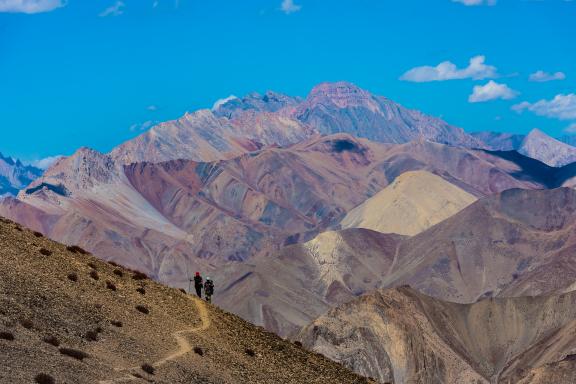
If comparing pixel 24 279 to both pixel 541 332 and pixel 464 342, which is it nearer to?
pixel 464 342

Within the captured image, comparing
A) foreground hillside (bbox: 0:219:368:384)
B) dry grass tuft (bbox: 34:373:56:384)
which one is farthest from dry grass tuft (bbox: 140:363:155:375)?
dry grass tuft (bbox: 34:373:56:384)

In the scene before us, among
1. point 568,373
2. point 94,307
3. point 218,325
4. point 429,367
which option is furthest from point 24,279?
point 429,367

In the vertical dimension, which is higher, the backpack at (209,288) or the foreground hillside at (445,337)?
the backpack at (209,288)

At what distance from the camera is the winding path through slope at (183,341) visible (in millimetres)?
28773

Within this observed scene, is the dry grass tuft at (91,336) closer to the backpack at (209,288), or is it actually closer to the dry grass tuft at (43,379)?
the dry grass tuft at (43,379)

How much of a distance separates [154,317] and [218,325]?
3184mm

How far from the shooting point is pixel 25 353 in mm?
27422

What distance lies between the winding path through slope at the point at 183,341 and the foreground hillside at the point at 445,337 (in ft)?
281

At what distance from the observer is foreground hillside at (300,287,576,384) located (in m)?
138

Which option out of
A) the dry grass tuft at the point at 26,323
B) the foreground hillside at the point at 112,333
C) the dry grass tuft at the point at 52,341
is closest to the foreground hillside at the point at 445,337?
the foreground hillside at the point at 112,333

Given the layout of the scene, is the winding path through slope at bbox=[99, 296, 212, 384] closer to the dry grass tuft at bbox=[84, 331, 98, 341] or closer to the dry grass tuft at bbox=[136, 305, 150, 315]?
the dry grass tuft at bbox=[136, 305, 150, 315]

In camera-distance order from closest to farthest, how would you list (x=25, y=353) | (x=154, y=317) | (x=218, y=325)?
(x=25, y=353)
(x=154, y=317)
(x=218, y=325)

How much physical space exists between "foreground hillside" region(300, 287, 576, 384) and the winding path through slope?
8554 centimetres

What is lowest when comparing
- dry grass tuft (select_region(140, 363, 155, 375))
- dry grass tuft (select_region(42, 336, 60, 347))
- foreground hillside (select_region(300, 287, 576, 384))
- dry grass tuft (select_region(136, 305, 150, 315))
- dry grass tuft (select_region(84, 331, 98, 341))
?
foreground hillside (select_region(300, 287, 576, 384))
